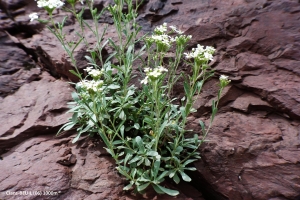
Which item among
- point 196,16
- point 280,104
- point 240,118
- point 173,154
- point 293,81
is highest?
point 196,16

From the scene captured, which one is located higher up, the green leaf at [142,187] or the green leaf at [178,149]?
the green leaf at [178,149]

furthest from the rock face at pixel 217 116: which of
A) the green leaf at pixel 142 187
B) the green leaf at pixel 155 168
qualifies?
the green leaf at pixel 155 168

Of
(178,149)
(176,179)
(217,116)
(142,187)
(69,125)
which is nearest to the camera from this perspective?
(142,187)

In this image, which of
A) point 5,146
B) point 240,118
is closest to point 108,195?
point 5,146

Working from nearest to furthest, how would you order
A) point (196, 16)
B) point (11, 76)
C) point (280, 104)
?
point (280, 104), point (11, 76), point (196, 16)

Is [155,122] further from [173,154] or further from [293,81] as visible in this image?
[293,81]

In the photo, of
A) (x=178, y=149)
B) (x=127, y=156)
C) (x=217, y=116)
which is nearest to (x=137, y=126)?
(x=127, y=156)

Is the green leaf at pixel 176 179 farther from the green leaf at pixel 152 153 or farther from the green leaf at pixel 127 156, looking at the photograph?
the green leaf at pixel 127 156

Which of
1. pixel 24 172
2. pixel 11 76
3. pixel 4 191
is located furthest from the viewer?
pixel 11 76

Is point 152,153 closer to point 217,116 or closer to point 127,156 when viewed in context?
point 127,156
